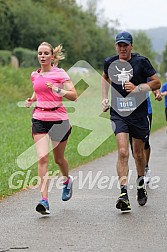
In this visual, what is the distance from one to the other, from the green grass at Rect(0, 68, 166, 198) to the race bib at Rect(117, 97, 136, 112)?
220 centimetres

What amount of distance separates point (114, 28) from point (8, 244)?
80.7 meters

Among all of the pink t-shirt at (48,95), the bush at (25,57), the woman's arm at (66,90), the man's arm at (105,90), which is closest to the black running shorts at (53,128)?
the pink t-shirt at (48,95)

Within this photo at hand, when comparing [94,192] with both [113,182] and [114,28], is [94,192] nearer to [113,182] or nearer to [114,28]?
[113,182]

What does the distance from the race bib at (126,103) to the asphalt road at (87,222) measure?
1.20 m

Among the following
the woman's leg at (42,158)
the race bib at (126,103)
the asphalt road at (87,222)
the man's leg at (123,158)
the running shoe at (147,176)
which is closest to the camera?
the asphalt road at (87,222)

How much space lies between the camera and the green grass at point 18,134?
1234 centimetres

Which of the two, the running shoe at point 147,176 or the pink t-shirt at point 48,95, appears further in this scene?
the running shoe at point 147,176

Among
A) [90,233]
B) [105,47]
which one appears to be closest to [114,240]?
[90,233]

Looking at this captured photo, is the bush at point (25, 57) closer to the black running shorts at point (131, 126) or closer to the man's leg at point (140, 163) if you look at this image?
the man's leg at point (140, 163)

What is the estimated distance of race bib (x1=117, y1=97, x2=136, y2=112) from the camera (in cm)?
890

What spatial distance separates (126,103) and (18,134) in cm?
1000

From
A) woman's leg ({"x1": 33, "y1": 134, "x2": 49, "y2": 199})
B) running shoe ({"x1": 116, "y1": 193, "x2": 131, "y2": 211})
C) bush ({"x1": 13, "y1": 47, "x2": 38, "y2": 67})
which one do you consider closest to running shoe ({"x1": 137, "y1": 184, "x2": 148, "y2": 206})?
running shoe ({"x1": 116, "y1": 193, "x2": 131, "y2": 211})

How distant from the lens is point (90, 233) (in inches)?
292

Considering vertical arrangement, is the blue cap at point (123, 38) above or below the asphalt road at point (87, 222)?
above
